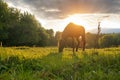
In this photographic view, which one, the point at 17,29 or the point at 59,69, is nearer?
the point at 59,69

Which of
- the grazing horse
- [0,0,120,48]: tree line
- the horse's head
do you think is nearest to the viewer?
the horse's head

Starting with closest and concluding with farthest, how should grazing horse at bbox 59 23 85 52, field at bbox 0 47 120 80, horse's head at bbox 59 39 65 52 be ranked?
field at bbox 0 47 120 80 < horse's head at bbox 59 39 65 52 < grazing horse at bbox 59 23 85 52

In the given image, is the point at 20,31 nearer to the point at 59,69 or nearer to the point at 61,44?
the point at 61,44

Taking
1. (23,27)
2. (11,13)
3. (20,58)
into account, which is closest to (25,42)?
(23,27)

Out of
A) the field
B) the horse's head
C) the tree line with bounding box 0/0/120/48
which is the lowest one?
the field

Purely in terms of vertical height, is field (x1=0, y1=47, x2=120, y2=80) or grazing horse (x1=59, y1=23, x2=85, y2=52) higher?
grazing horse (x1=59, y1=23, x2=85, y2=52)

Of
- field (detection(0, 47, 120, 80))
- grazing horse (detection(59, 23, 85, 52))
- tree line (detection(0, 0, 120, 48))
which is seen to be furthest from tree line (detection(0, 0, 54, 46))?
field (detection(0, 47, 120, 80))

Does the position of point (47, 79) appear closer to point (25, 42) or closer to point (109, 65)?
point (109, 65)

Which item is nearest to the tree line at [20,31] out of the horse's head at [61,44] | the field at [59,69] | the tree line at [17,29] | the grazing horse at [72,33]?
the tree line at [17,29]

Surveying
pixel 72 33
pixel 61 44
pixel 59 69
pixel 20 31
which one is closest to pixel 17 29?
pixel 20 31

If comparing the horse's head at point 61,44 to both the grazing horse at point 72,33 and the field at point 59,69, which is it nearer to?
the grazing horse at point 72,33

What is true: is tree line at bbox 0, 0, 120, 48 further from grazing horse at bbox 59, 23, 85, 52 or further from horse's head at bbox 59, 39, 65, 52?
horse's head at bbox 59, 39, 65, 52

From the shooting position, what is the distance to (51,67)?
11.1m

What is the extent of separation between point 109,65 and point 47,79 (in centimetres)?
311
